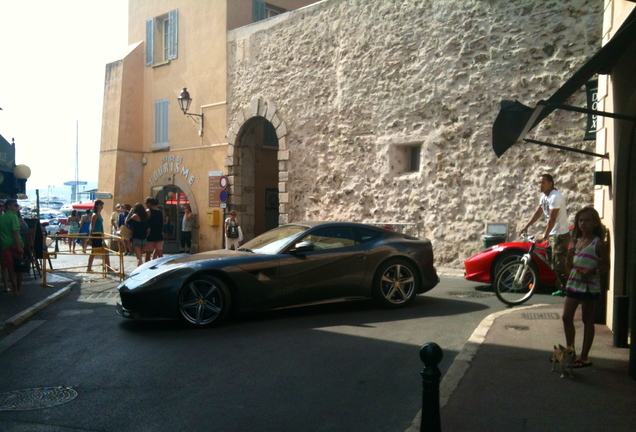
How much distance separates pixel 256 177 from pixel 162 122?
4861mm

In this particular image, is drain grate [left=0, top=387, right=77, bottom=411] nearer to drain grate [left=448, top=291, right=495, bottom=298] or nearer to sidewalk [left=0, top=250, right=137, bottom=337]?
sidewalk [left=0, top=250, right=137, bottom=337]

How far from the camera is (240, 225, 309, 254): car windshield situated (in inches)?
328

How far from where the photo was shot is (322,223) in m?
8.87

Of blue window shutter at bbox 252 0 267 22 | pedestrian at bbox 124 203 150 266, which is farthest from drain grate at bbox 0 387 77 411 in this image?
blue window shutter at bbox 252 0 267 22

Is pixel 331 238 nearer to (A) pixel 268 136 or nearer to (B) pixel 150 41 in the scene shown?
(A) pixel 268 136

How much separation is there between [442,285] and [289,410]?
7928 millimetres

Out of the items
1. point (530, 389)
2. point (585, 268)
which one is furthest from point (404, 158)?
point (530, 389)

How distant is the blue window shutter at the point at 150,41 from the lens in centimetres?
2447

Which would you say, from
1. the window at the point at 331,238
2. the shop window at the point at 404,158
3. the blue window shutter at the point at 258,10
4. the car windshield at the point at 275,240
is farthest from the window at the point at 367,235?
the blue window shutter at the point at 258,10

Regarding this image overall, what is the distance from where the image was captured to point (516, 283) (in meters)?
9.04

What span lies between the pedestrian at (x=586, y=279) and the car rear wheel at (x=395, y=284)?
3.64 m

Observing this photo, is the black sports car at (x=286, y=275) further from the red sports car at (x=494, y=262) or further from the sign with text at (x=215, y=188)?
the sign with text at (x=215, y=188)

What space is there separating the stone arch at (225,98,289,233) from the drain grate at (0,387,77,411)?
14621 millimetres

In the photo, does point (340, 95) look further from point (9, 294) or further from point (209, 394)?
point (209, 394)
